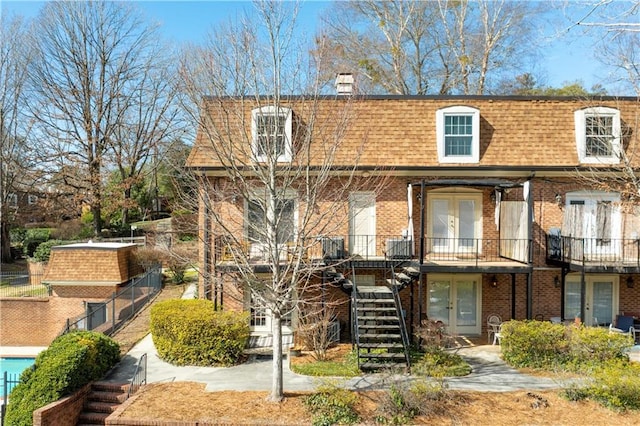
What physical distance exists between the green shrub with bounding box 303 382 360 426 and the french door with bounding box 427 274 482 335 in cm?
686

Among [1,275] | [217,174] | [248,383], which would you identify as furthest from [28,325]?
[248,383]

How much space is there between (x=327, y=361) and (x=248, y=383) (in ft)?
7.98

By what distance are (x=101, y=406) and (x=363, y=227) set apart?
30.0 feet

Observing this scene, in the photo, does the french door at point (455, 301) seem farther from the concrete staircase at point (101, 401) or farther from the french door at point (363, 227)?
the concrete staircase at point (101, 401)

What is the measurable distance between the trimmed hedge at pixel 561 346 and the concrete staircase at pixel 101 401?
10134 millimetres

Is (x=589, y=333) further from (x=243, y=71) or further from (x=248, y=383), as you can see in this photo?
(x=243, y=71)

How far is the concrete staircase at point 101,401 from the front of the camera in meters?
9.90

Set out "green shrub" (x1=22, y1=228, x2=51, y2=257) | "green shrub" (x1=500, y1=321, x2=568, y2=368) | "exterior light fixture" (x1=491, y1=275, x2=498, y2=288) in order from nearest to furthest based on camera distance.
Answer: "green shrub" (x1=500, y1=321, x2=568, y2=368)
"exterior light fixture" (x1=491, y1=275, x2=498, y2=288)
"green shrub" (x1=22, y1=228, x2=51, y2=257)

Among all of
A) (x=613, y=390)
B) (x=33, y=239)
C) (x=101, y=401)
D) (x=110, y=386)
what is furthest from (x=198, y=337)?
(x=33, y=239)

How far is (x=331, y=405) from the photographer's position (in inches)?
352

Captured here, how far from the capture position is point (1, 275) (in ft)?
88.0

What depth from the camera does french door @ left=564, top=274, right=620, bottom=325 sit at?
15.4 meters

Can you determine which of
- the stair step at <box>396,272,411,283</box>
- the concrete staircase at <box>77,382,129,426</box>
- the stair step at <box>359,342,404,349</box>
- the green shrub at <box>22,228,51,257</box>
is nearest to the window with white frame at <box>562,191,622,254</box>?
the stair step at <box>396,272,411,283</box>

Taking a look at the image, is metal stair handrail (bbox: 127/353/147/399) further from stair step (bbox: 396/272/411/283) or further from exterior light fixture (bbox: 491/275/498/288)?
exterior light fixture (bbox: 491/275/498/288)
